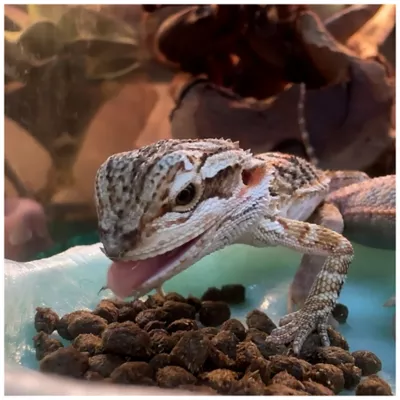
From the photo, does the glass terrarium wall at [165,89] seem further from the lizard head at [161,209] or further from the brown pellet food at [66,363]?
the brown pellet food at [66,363]

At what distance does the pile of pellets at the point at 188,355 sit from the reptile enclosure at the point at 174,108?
5cm

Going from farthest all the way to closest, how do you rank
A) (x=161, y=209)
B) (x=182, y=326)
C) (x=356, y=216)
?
(x=356, y=216) → (x=182, y=326) → (x=161, y=209)

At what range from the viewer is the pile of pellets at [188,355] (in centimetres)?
86

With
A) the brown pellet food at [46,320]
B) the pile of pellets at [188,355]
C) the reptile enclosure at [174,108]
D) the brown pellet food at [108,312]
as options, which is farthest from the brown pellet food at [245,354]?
the brown pellet food at [46,320]

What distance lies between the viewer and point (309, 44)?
1050 mm

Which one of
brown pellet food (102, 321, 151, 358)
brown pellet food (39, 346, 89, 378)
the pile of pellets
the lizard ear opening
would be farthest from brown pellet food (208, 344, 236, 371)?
the lizard ear opening

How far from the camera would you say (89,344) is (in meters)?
0.90

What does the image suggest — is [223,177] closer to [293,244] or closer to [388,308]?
[293,244]

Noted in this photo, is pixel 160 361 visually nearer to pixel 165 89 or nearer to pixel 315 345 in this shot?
pixel 315 345

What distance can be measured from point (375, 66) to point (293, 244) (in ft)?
1.31

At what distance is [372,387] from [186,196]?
46 cm

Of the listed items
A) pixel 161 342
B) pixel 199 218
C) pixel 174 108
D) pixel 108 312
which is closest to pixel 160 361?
pixel 161 342

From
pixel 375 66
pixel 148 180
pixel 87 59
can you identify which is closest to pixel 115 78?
pixel 87 59

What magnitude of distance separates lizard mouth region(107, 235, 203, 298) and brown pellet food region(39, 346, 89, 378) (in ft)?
0.41
